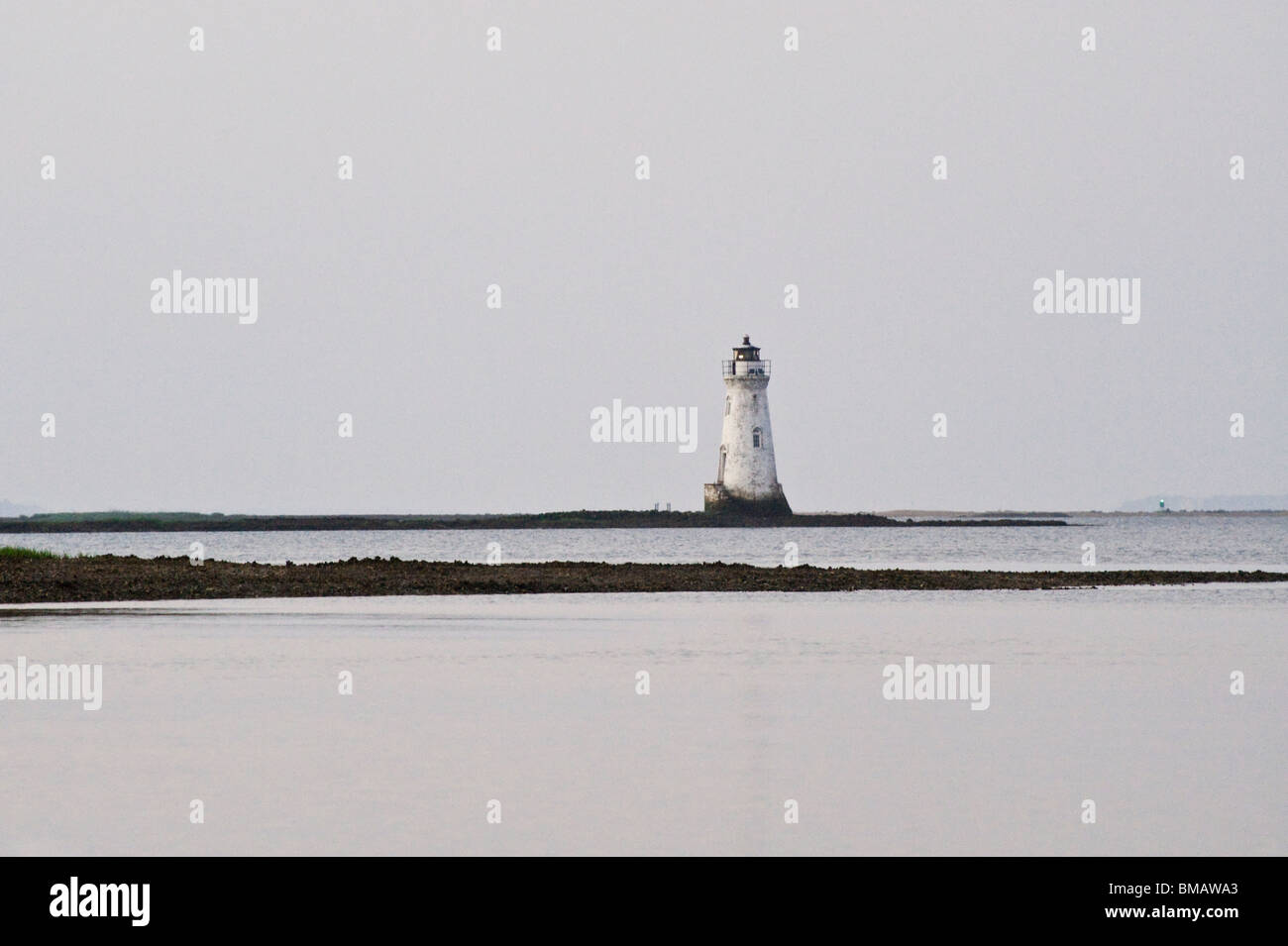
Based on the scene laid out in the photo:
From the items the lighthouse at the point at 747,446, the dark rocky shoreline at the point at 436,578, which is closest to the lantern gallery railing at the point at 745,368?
the lighthouse at the point at 747,446

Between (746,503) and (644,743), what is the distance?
79.7m

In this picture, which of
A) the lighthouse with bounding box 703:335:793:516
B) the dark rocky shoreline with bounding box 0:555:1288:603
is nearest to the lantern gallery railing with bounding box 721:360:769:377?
the lighthouse with bounding box 703:335:793:516

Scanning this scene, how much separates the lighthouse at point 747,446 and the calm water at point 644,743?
62035 mm

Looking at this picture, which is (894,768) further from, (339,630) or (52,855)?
(339,630)

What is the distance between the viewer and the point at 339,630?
3081 centimetres

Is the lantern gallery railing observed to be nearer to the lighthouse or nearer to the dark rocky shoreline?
the lighthouse

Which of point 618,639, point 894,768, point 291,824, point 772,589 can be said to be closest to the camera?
point 291,824

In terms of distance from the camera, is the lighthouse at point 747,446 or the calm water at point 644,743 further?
the lighthouse at point 747,446

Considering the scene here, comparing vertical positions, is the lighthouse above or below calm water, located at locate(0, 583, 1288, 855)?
above

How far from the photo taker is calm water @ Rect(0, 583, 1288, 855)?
12203 mm

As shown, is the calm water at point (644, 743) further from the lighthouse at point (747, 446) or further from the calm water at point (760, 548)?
the lighthouse at point (747, 446)

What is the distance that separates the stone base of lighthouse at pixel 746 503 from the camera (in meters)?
95.8
